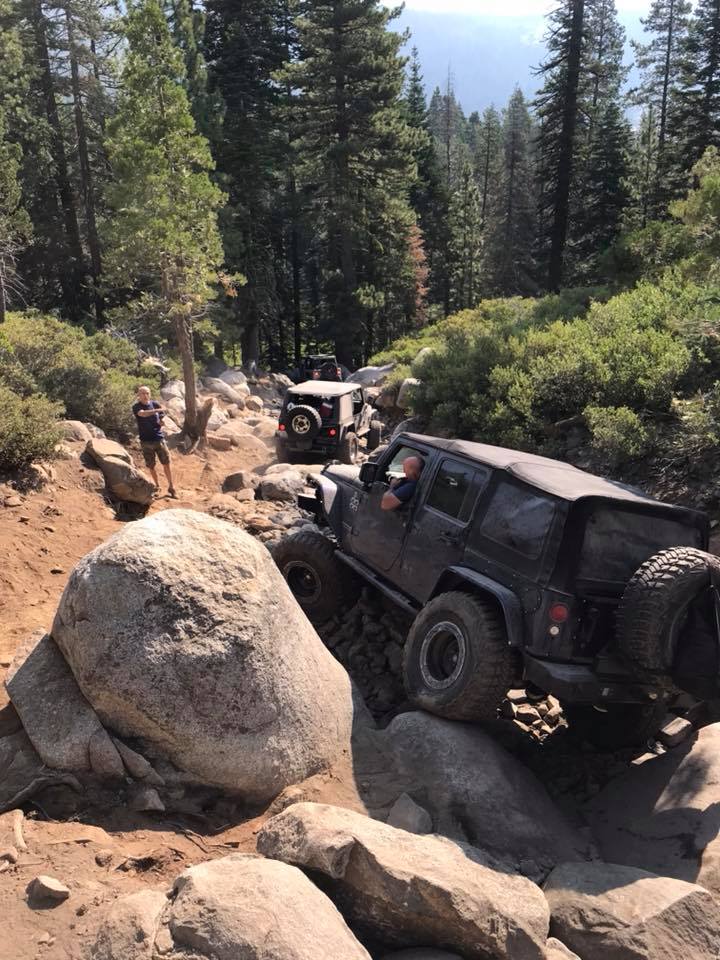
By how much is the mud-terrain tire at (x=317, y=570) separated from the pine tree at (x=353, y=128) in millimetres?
28011

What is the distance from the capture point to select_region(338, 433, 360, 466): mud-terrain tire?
47.4 ft

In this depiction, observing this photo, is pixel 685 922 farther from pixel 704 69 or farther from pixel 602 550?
pixel 704 69

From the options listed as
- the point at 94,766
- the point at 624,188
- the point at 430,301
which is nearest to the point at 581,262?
the point at 624,188

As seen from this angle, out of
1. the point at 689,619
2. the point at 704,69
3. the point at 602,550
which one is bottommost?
the point at 689,619

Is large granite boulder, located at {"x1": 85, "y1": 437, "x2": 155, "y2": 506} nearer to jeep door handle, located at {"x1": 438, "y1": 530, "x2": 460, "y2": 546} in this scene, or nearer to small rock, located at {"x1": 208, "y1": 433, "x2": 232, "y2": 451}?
jeep door handle, located at {"x1": 438, "y1": 530, "x2": 460, "y2": 546}

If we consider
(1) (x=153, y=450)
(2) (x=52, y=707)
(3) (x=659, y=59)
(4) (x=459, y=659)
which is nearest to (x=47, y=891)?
(2) (x=52, y=707)

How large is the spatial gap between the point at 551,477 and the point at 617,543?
0.73 meters

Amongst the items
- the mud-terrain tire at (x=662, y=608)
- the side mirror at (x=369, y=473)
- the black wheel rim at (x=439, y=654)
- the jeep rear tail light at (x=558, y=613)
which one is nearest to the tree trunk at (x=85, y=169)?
the side mirror at (x=369, y=473)

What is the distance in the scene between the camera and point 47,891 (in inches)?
132

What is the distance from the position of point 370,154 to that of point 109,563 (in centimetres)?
3154

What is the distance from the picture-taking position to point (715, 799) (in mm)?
4816

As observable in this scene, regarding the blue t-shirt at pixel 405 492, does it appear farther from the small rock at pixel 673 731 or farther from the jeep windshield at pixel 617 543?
the small rock at pixel 673 731

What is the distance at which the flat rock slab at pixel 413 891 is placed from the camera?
11.3 feet

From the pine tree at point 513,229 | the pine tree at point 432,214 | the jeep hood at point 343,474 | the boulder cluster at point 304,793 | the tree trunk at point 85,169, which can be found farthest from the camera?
the pine tree at point 432,214
